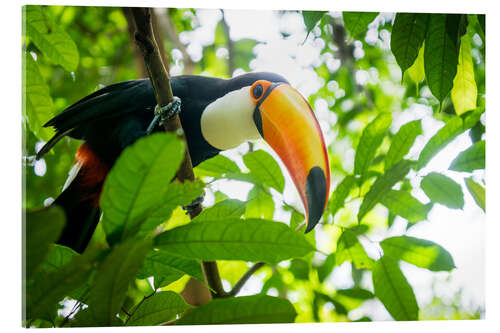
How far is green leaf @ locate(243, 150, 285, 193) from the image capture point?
1.90 m

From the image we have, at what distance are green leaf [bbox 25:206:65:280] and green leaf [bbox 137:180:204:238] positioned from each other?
0.20 meters

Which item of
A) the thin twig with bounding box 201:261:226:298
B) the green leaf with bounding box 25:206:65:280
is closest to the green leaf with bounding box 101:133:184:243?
the green leaf with bounding box 25:206:65:280

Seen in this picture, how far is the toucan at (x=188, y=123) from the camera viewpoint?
6.11ft

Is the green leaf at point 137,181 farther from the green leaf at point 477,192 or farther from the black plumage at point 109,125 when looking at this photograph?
the green leaf at point 477,192

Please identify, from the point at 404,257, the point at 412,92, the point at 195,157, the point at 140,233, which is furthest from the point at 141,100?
the point at 412,92

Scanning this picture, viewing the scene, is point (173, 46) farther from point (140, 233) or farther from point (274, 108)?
point (140, 233)

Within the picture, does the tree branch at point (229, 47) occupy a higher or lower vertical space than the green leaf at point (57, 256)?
higher

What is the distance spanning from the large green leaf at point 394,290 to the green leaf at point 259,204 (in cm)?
48

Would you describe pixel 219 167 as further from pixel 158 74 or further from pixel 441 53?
pixel 441 53

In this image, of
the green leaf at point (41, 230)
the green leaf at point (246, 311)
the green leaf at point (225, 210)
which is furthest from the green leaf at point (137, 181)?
the green leaf at point (225, 210)

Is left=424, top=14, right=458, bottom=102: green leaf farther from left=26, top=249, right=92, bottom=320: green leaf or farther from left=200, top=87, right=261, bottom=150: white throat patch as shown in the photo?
left=26, top=249, right=92, bottom=320: green leaf

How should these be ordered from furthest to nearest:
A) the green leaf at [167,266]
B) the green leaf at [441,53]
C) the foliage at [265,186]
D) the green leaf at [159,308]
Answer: the green leaf at [441,53] < the green leaf at [159,308] < the green leaf at [167,266] < the foliage at [265,186]

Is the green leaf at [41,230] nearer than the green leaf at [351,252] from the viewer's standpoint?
Yes

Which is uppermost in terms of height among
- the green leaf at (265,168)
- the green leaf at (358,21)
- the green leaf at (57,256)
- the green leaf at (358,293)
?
the green leaf at (358,21)
